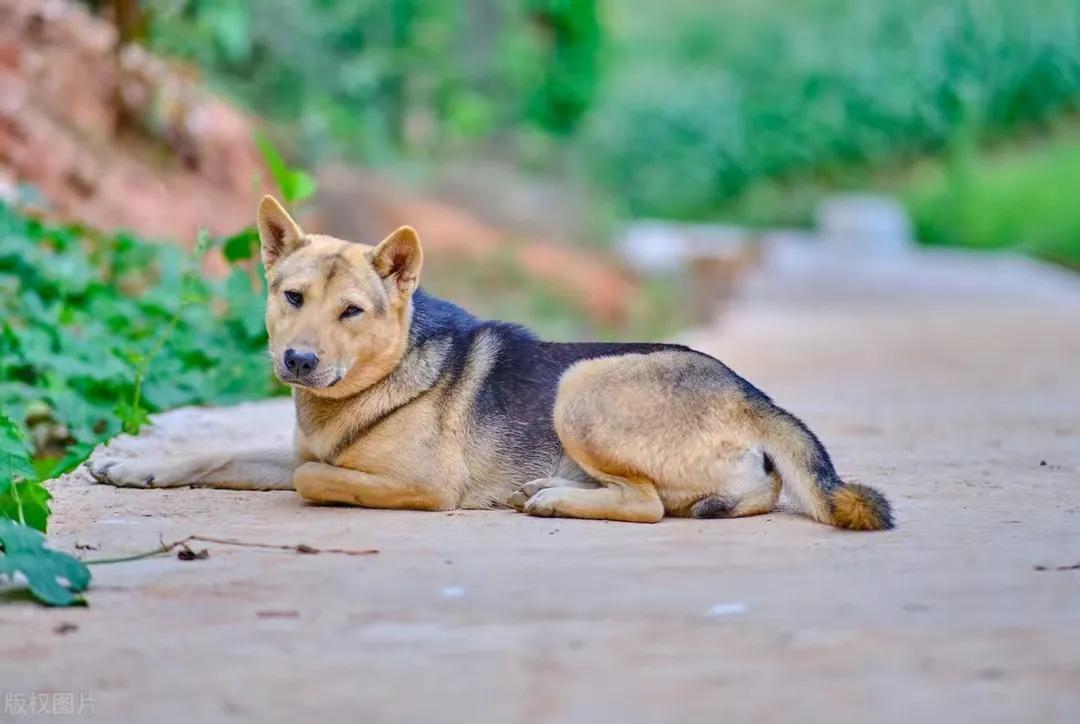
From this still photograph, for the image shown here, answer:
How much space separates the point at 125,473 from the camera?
5.75 m

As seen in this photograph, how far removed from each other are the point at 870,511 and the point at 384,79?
1809 centimetres

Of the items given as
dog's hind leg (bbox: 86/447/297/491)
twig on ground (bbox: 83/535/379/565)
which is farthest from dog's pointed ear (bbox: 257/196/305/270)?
twig on ground (bbox: 83/535/379/565)

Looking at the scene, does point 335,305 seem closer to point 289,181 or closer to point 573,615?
point 573,615

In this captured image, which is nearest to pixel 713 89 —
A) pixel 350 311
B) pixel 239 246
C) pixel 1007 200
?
pixel 1007 200

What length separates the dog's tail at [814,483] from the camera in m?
4.89

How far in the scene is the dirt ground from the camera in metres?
3.15

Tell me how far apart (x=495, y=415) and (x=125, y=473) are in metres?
1.46

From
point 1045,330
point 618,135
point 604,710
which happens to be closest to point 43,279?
point 604,710

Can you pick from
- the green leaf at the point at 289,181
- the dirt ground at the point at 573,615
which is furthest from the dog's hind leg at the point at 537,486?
the green leaf at the point at 289,181

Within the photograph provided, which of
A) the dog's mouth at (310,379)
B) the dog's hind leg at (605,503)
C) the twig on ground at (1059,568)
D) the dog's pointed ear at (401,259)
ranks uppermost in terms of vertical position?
the dog's pointed ear at (401,259)

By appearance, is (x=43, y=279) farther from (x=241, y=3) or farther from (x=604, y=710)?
(x=241, y=3)

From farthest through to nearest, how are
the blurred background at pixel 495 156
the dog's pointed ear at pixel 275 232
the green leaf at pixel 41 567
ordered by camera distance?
the blurred background at pixel 495 156 → the dog's pointed ear at pixel 275 232 → the green leaf at pixel 41 567

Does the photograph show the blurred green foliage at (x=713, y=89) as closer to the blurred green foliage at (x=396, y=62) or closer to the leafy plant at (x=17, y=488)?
the blurred green foliage at (x=396, y=62)

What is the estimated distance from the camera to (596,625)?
3.65 metres
